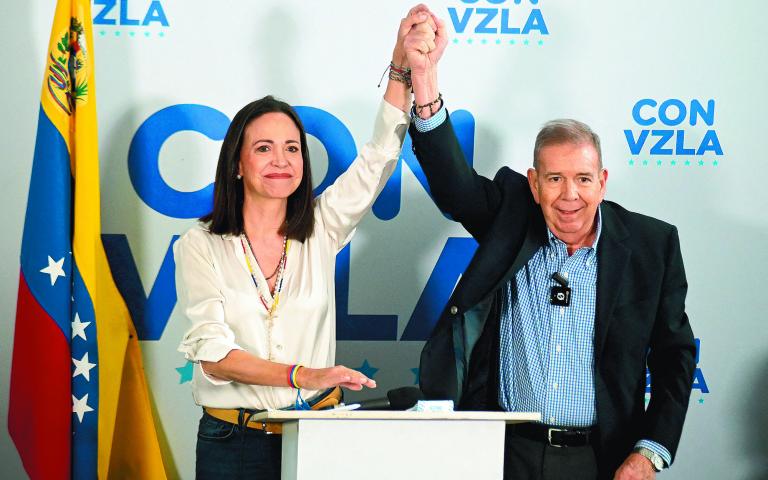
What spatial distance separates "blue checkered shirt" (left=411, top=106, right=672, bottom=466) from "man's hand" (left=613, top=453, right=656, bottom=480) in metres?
0.05

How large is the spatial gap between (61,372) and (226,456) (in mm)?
919

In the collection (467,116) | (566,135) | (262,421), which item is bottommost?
(262,421)

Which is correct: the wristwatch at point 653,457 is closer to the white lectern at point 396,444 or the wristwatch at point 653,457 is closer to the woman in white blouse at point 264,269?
the white lectern at point 396,444

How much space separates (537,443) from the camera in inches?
110

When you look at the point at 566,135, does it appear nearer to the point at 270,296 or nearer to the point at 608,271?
the point at 608,271

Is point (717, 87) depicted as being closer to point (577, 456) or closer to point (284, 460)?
point (577, 456)

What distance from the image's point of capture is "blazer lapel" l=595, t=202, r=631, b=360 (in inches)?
109

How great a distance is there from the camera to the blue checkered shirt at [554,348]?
9.12ft

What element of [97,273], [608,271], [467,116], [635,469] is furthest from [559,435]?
[97,273]

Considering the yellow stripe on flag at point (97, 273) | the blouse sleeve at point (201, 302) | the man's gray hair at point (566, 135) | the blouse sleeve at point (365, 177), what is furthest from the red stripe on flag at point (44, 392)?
the man's gray hair at point (566, 135)

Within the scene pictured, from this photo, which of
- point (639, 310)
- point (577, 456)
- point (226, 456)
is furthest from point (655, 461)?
point (226, 456)

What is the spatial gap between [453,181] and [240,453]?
1.05m

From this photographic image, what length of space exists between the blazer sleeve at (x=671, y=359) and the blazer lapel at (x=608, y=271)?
0.15 m

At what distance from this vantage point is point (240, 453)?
2.71m
